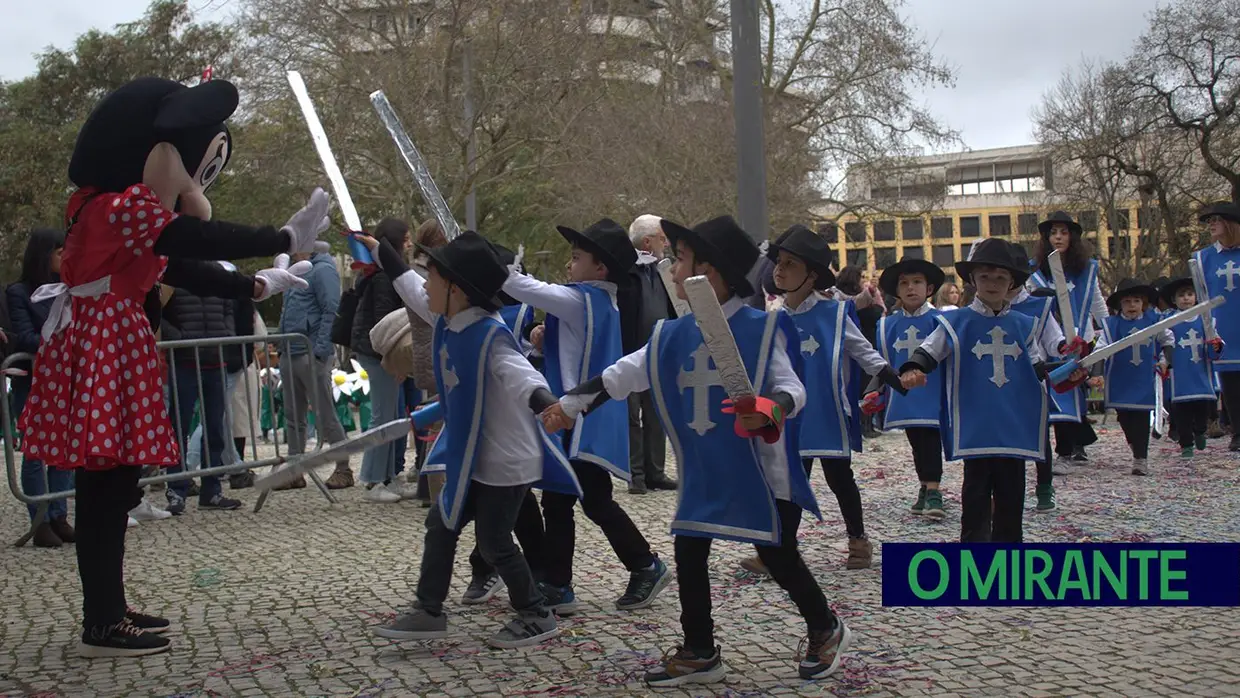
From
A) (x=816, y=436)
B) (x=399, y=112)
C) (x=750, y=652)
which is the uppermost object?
(x=399, y=112)

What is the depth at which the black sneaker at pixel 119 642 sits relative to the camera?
552 cm

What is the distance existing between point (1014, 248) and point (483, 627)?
126 inches

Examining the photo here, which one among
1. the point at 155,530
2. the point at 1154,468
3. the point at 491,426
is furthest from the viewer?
the point at 1154,468

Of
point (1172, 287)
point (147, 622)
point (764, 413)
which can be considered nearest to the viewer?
point (764, 413)

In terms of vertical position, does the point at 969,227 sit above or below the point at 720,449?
above

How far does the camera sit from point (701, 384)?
16.5 feet

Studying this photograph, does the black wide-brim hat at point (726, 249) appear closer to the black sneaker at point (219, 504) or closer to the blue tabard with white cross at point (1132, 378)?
the black sneaker at point (219, 504)

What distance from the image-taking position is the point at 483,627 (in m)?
5.91

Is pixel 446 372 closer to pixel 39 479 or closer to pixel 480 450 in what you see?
pixel 480 450

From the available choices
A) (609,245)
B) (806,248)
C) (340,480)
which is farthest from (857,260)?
(609,245)

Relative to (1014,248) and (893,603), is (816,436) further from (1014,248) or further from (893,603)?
(893,603)

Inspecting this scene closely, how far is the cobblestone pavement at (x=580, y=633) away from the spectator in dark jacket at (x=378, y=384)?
1.71 meters

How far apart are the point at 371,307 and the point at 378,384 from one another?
0.63m

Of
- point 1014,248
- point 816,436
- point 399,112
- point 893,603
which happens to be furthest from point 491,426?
point 399,112
